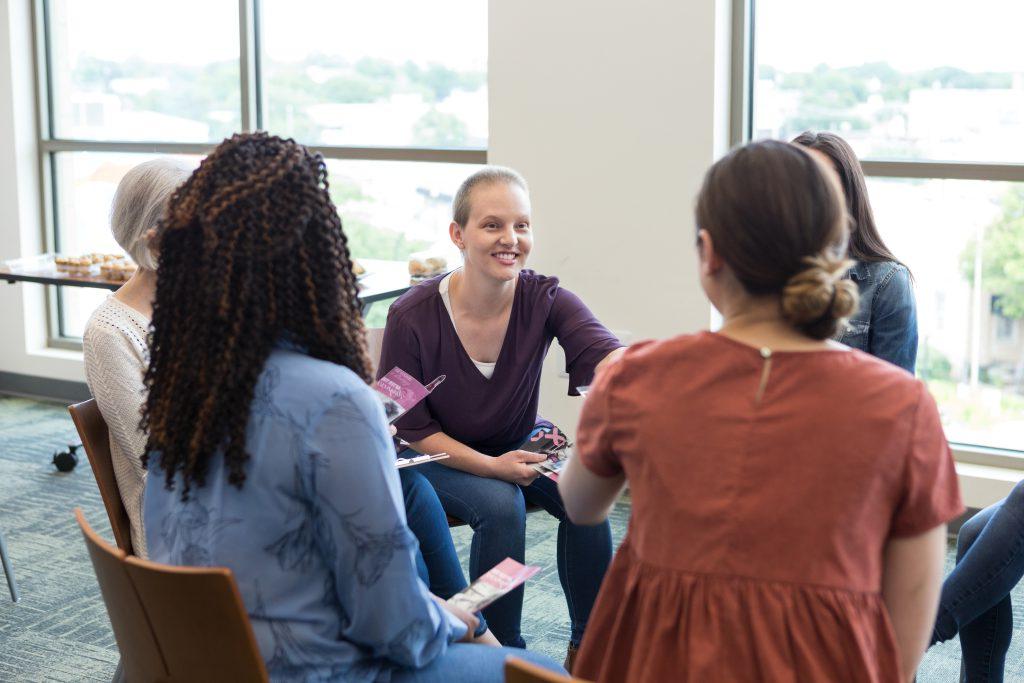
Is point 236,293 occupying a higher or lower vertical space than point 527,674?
higher

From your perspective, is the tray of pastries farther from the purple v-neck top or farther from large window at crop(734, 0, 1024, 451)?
the purple v-neck top

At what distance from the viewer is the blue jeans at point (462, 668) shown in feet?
4.75

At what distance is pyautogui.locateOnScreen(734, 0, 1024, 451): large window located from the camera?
348 centimetres

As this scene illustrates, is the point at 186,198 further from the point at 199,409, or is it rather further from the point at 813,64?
the point at 813,64

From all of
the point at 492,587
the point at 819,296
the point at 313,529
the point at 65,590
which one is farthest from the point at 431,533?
the point at 65,590

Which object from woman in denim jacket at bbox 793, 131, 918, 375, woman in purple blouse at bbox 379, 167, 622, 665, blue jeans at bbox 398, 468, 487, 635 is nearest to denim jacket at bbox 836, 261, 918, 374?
woman in denim jacket at bbox 793, 131, 918, 375

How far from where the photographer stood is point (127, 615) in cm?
140

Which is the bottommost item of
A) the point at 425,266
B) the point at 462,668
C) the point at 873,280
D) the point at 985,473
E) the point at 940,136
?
the point at 985,473

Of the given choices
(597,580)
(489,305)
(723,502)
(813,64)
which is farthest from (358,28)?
(723,502)

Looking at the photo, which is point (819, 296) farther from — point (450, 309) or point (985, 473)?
point (985, 473)

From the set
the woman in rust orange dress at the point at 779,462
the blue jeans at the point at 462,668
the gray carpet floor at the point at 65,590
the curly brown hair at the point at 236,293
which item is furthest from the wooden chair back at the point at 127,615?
the gray carpet floor at the point at 65,590

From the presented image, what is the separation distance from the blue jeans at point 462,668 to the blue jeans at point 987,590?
1.05 m

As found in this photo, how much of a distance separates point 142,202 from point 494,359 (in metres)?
0.83

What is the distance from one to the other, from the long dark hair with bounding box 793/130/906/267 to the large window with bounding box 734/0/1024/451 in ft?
4.24
